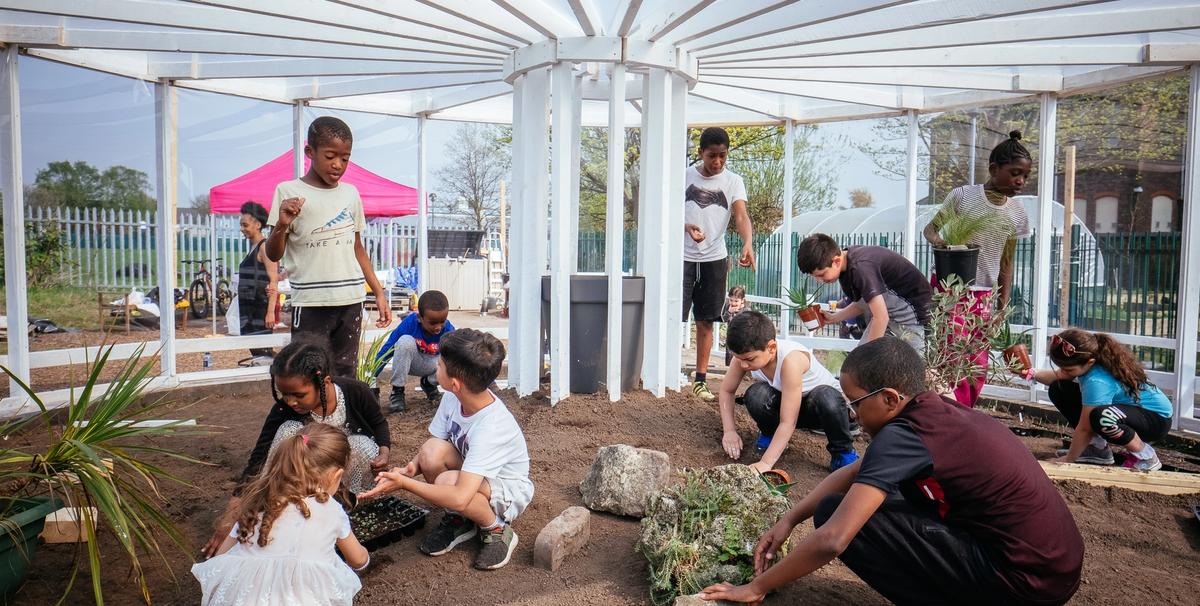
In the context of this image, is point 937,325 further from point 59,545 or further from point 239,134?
point 239,134

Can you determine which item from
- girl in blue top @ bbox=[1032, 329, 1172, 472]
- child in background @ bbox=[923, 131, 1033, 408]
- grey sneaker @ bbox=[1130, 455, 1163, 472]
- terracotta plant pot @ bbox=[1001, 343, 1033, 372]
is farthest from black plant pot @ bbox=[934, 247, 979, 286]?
grey sneaker @ bbox=[1130, 455, 1163, 472]

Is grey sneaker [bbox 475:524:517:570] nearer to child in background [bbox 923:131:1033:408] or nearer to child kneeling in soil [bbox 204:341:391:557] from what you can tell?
child kneeling in soil [bbox 204:341:391:557]

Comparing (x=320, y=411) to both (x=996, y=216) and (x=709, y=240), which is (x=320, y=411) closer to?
(x=709, y=240)

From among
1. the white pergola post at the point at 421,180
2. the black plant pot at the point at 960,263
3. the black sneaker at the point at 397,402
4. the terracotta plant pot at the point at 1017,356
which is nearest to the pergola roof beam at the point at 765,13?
the black plant pot at the point at 960,263

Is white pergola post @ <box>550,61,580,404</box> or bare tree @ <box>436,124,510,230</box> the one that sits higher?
bare tree @ <box>436,124,510,230</box>

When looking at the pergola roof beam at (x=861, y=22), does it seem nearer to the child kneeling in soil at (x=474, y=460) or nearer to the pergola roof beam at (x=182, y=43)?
the pergola roof beam at (x=182, y=43)

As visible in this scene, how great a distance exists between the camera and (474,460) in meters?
3.02

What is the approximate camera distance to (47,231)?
603 centimetres

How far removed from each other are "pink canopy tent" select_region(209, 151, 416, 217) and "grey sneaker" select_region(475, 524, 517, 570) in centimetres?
393

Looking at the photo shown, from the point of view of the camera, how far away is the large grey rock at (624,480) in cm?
362

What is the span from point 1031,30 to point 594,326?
325 centimetres


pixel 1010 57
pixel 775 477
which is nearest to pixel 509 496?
pixel 775 477

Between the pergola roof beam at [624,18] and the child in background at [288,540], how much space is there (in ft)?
9.62

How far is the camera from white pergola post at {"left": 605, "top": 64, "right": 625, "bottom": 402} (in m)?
5.29
